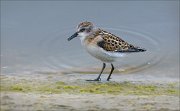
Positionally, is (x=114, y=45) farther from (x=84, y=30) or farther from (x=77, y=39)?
(x=77, y=39)

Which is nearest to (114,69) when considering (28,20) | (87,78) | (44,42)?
(87,78)

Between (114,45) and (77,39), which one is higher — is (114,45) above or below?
above

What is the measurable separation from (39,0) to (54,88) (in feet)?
16.5

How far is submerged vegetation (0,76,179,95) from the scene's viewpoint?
28.0 ft

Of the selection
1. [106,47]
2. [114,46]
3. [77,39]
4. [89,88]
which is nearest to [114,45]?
[114,46]

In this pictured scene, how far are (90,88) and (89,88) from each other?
17mm

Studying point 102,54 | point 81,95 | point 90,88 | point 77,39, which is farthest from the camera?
point 77,39

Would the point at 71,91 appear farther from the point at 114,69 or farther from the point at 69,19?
the point at 69,19

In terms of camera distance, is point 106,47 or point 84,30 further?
point 84,30

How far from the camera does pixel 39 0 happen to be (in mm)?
13352

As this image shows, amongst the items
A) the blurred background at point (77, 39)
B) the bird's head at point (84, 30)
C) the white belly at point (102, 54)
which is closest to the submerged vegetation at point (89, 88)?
the white belly at point (102, 54)

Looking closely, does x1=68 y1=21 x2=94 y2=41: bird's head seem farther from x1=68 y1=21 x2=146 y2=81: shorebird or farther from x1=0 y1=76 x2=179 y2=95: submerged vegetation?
x1=0 y1=76 x2=179 y2=95: submerged vegetation

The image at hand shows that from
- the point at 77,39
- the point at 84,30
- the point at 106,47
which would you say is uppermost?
the point at 84,30

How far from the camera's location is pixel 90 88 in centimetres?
880
